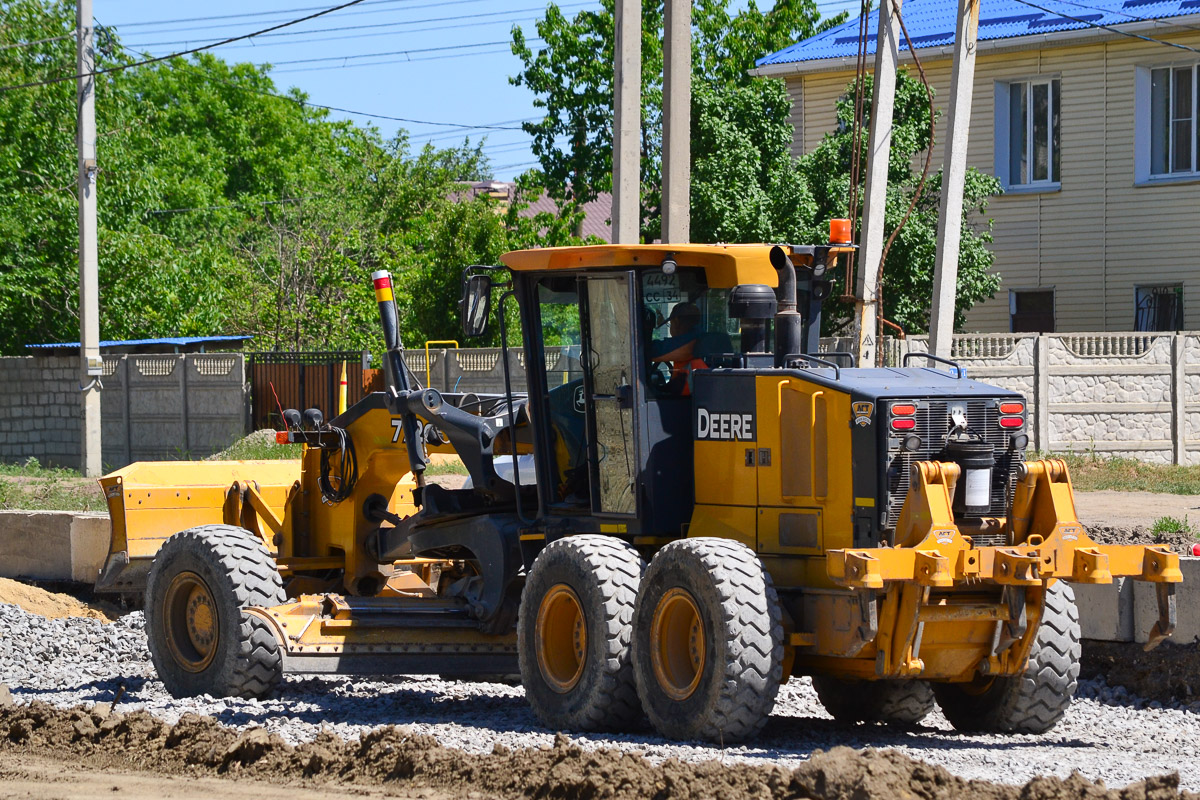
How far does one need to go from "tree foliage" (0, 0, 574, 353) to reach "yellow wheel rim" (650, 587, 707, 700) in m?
21.8

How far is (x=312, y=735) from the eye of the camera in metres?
8.08

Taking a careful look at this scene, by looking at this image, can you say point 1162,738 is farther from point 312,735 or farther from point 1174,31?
point 1174,31

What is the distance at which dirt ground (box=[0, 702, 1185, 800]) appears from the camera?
6.10 m

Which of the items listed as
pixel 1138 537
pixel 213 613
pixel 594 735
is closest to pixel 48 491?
pixel 213 613

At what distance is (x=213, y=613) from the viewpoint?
9680 mm

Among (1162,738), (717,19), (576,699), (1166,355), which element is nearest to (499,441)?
(576,699)

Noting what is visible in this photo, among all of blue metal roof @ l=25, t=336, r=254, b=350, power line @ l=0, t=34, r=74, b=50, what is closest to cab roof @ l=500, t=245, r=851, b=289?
blue metal roof @ l=25, t=336, r=254, b=350

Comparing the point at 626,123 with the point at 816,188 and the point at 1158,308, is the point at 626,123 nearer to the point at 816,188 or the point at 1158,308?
the point at 816,188

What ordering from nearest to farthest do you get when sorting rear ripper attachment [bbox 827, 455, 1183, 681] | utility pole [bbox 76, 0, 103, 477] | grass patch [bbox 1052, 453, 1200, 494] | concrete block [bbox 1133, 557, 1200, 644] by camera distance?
rear ripper attachment [bbox 827, 455, 1183, 681]
concrete block [bbox 1133, 557, 1200, 644]
grass patch [bbox 1052, 453, 1200, 494]
utility pole [bbox 76, 0, 103, 477]

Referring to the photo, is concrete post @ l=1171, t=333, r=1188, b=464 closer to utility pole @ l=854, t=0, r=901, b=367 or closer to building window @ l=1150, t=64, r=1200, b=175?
building window @ l=1150, t=64, r=1200, b=175

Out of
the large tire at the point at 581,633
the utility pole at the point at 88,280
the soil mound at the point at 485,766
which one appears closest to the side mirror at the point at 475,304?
the large tire at the point at 581,633

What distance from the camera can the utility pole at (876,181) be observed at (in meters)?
13.5

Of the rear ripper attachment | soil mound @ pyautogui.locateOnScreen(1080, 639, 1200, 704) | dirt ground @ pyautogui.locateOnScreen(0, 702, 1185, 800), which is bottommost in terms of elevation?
soil mound @ pyautogui.locateOnScreen(1080, 639, 1200, 704)

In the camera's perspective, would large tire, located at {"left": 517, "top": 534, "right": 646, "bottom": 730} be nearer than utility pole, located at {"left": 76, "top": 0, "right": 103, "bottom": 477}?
Yes
